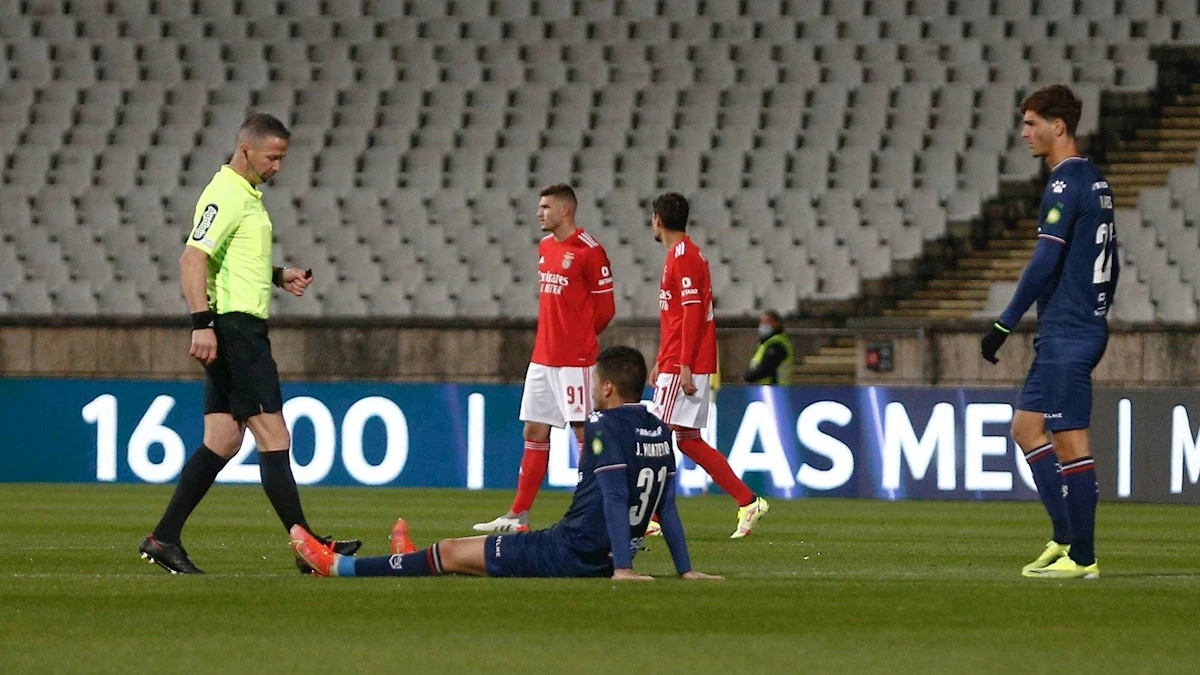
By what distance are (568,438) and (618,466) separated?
384 inches

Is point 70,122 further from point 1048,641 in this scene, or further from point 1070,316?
point 1048,641

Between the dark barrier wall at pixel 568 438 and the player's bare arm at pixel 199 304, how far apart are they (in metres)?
9.06

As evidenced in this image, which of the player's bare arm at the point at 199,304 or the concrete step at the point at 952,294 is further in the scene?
the concrete step at the point at 952,294

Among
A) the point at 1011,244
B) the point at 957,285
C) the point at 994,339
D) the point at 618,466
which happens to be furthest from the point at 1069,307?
the point at 1011,244

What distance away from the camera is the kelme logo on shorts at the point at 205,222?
28.3 ft

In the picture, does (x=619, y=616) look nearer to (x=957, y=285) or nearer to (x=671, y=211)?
(x=671, y=211)

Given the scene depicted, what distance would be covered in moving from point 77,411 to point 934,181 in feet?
32.7

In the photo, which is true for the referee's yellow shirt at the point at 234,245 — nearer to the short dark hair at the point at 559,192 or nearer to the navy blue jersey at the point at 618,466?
the navy blue jersey at the point at 618,466

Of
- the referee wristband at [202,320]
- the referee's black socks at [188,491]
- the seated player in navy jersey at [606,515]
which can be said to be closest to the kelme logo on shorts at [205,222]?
the referee wristband at [202,320]

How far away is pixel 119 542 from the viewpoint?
11219 mm

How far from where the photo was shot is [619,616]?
7.13 meters

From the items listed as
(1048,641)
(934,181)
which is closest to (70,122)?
(934,181)

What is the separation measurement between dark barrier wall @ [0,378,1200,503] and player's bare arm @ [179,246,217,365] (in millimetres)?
9064

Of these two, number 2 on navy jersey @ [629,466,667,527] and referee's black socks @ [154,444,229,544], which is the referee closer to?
referee's black socks @ [154,444,229,544]
